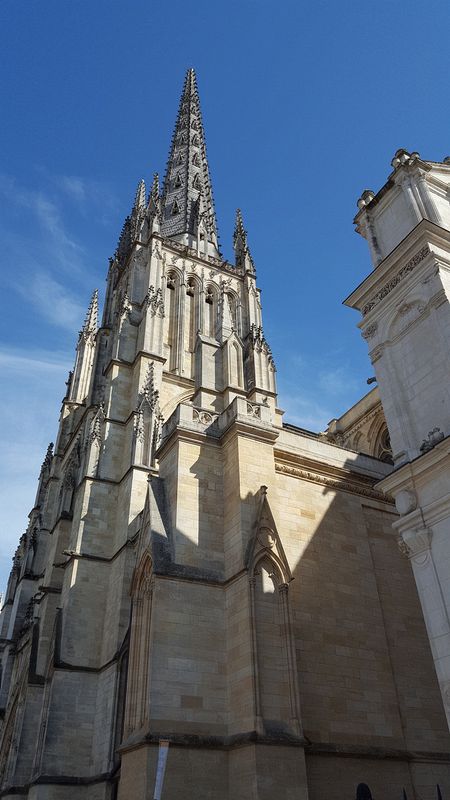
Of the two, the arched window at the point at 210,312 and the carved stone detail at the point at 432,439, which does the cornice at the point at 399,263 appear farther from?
the arched window at the point at 210,312

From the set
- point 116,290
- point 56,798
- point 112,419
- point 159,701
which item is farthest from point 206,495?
point 116,290

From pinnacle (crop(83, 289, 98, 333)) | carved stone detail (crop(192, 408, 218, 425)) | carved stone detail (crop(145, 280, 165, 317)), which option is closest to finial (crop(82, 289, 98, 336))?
pinnacle (crop(83, 289, 98, 333))

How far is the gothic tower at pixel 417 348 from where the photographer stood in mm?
9211

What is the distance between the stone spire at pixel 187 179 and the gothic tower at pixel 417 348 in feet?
83.7

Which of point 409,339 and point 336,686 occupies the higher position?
point 409,339

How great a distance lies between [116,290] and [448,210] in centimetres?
2426

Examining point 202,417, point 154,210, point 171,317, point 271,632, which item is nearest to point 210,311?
point 171,317

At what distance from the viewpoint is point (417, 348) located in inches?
436

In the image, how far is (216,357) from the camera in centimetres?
2627

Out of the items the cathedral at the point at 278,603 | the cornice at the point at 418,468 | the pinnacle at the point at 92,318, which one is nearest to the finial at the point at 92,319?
the pinnacle at the point at 92,318

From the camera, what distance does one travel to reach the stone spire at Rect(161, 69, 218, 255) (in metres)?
38.9

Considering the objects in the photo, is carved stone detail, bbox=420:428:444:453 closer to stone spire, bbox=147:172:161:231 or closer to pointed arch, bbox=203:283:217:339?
pointed arch, bbox=203:283:217:339

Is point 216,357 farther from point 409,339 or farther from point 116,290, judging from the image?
point 409,339

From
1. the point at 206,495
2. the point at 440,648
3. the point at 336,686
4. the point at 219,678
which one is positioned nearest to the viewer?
the point at 440,648
